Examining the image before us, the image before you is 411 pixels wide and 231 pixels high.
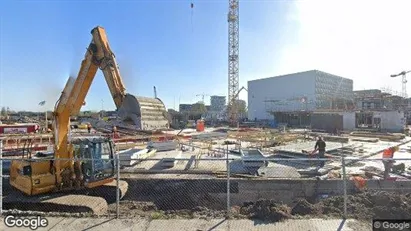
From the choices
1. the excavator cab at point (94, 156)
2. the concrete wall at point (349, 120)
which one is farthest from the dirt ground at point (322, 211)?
the concrete wall at point (349, 120)

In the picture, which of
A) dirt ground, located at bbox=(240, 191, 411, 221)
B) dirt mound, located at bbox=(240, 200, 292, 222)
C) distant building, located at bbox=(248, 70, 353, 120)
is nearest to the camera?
dirt mound, located at bbox=(240, 200, 292, 222)

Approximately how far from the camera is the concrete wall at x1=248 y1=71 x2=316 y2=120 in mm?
70250

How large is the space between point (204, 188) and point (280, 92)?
219 ft

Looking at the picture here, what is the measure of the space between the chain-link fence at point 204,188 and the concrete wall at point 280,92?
56747mm

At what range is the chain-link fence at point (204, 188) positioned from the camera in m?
7.54

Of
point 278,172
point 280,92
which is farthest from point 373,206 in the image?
point 280,92

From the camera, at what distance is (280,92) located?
249 ft

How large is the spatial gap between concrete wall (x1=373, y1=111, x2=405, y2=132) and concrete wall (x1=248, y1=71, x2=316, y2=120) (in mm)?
24300

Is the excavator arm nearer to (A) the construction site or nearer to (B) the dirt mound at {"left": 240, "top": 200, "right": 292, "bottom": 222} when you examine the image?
(A) the construction site

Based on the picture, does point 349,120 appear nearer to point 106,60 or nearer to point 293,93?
point 293,93

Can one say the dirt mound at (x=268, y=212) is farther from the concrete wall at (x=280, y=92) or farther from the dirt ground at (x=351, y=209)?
the concrete wall at (x=280, y=92)

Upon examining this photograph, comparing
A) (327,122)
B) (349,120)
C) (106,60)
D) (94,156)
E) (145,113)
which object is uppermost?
(106,60)

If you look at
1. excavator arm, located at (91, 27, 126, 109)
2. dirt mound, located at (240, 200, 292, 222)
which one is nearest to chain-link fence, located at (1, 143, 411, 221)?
dirt mound, located at (240, 200, 292, 222)

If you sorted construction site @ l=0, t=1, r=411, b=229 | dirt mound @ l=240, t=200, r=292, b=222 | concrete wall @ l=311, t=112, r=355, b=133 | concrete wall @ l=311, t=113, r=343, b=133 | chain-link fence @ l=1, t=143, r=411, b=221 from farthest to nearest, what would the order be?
concrete wall @ l=311, t=112, r=355, b=133 → concrete wall @ l=311, t=113, r=343, b=133 → construction site @ l=0, t=1, r=411, b=229 → chain-link fence @ l=1, t=143, r=411, b=221 → dirt mound @ l=240, t=200, r=292, b=222
